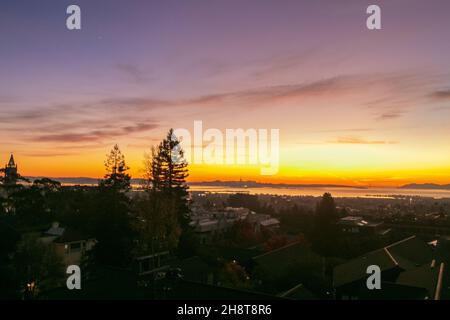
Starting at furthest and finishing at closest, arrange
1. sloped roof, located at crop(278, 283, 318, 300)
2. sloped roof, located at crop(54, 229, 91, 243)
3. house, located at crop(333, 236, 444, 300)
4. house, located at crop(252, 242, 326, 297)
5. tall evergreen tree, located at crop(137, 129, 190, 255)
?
sloped roof, located at crop(54, 229, 91, 243)
house, located at crop(252, 242, 326, 297)
tall evergreen tree, located at crop(137, 129, 190, 255)
sloped roof, located at crop(278, 283, 318, 300)
house, located at crop(333, 236, 444, 300)

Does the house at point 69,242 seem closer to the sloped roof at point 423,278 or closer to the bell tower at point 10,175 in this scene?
the bell tower at point 10,175

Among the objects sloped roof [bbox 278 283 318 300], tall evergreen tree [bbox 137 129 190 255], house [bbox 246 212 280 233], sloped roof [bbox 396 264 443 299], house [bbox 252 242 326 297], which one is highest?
tall evergreen tree [bbox 137 129 190 255]

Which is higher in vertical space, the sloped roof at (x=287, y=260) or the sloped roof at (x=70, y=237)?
the sloped roof at (x=70, y=237)

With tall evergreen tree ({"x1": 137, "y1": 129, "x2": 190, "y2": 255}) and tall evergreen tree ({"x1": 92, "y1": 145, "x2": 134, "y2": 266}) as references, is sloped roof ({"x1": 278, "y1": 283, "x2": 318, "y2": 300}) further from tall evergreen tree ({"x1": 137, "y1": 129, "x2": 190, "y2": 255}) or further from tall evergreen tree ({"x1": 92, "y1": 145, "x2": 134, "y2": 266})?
tall evergreen tree ({"x1": 92, "y1": 145, "x2": 134, "y2": 266})

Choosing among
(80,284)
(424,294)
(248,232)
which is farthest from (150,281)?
(248,232)

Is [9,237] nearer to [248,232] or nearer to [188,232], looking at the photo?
[188,232]

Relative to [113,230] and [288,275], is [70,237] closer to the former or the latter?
[113,230]

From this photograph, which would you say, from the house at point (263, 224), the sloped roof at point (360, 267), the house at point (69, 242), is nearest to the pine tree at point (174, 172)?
the house at point (69, 242)

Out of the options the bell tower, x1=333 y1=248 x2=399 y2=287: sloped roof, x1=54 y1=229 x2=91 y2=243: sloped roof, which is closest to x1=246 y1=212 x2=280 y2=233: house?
x1=333 y1=248 x2=399 y2=287: sloped roof
